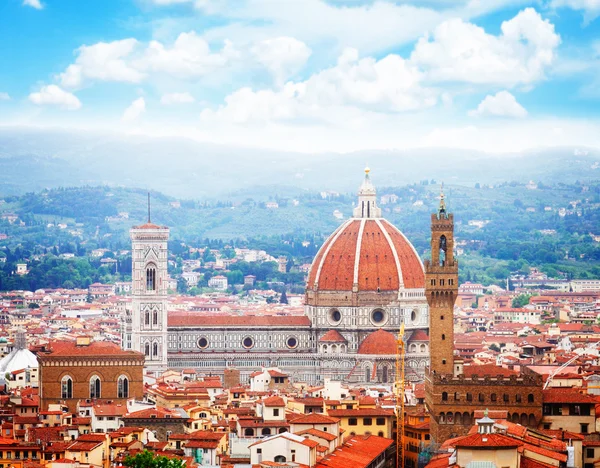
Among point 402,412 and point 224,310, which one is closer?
point 402,412

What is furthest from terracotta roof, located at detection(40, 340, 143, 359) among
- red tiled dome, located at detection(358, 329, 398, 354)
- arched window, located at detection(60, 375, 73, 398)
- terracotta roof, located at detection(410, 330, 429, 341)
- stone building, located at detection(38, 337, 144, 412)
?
terracotta roof, located at detection(410, 330, 429, 341)

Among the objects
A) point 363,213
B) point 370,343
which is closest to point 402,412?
point 370,343

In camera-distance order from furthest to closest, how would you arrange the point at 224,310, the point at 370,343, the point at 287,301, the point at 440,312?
the point at 287,301
the point at 224,310
the point at 370,343
the point at 440,312

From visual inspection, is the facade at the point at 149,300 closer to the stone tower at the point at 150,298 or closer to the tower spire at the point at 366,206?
the stone tower at the point at 150,298

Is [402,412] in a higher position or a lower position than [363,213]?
lower

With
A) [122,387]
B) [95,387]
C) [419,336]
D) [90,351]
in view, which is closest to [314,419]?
[122,387]

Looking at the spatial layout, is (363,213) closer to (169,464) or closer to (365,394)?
(365,394)

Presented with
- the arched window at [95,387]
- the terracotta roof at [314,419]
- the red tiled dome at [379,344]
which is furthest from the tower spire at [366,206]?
the terracotta roof at [314,419]
